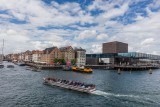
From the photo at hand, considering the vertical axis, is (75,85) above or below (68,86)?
above

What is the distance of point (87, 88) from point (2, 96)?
75.2 feet

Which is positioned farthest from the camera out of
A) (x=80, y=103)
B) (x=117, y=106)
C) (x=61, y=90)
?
(x=61, y=90)

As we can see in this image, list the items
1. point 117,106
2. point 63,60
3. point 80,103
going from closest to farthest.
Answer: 1. point 117,106
2. point 80,103
3. point 63,60

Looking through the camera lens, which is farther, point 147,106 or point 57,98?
point 57,98

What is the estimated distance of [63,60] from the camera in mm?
195500

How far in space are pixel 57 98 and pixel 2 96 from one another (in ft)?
46.9

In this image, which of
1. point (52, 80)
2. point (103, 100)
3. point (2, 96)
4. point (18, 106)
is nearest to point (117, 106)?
point (103, 100)

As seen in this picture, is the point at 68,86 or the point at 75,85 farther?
the point at 68,86

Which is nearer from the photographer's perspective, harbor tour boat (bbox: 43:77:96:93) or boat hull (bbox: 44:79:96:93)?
boat hull (bbox: 44:79:96:93)

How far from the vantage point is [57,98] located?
53906 mm

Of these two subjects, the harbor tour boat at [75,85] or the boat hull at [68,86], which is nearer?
the boat hull at [68,86]

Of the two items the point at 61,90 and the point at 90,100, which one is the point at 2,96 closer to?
the point at 61,90

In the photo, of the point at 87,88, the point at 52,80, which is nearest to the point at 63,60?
the point at 52,80

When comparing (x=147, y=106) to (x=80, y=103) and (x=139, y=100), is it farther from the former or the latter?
(x=80, y=103)
